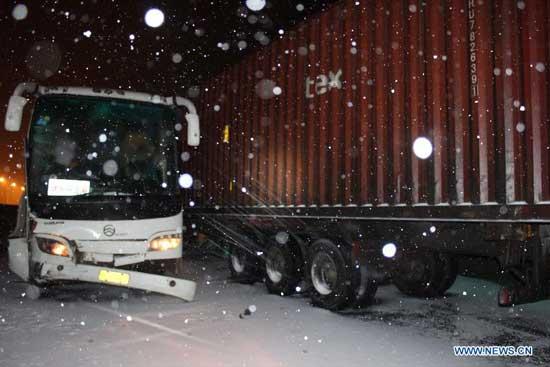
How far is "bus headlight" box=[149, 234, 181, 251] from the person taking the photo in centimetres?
605

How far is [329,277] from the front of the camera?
6215 mm

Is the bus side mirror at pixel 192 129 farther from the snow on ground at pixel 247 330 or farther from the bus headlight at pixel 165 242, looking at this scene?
the snow on ground at pixel 247 330

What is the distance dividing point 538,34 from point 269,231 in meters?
4.83

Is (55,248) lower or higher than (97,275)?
higher

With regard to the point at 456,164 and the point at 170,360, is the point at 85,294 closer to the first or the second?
the point at 170,360

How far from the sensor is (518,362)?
4.00 m

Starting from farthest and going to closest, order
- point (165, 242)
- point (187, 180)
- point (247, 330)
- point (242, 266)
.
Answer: point (187, 180)
point (242, 266)
point (165, 242)
point (247, 330)

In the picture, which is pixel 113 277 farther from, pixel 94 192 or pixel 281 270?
pixel 281 270

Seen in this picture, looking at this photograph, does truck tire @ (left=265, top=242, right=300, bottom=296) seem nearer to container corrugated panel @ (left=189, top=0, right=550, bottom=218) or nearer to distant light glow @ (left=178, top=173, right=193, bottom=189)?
container corrugated panel @ (left=189, top=0, right=550, bottom=218)

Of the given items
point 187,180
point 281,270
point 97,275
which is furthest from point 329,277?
point 187,180

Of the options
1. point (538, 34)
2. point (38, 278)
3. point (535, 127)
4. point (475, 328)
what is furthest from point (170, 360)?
point (538, 34)

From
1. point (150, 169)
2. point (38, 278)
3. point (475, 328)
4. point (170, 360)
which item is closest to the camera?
point (170, 360)

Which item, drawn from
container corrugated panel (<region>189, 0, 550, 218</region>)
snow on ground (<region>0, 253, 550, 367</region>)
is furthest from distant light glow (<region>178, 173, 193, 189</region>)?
snow on ground (<region>0, 253, 550, 367</region>)

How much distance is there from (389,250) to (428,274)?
53.7 inches
